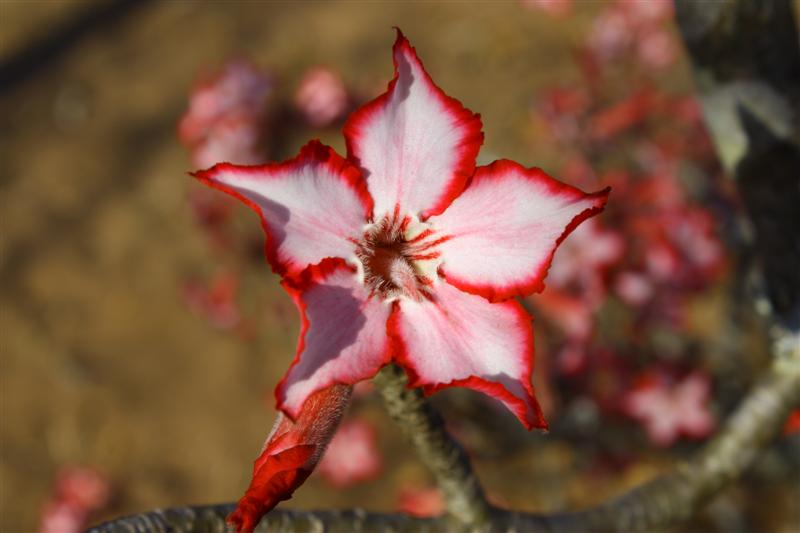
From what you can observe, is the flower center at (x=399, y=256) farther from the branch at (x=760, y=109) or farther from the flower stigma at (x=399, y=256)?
the branch at (x=760, y=109)

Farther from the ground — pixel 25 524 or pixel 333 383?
pixel 25 524

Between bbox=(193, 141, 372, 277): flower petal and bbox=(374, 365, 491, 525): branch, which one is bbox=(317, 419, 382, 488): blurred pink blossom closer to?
bbox=(374, 365, 491, 525): branch

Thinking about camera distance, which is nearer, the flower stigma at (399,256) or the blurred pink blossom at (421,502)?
the flower stigma at (399,256)

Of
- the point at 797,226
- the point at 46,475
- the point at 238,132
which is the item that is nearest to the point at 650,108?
the point at 238,132

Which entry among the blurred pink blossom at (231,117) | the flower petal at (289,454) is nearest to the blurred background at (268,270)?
the blurred pink blossom at (231,117)

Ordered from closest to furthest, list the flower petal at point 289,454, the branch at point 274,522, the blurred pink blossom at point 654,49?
the flower petal at point 289,454 < the branch at point 274,522 < the blurred pink blossom at point 654,49

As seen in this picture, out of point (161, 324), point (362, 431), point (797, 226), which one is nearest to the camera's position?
point (797, 226)

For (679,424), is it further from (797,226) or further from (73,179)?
(73,179)
